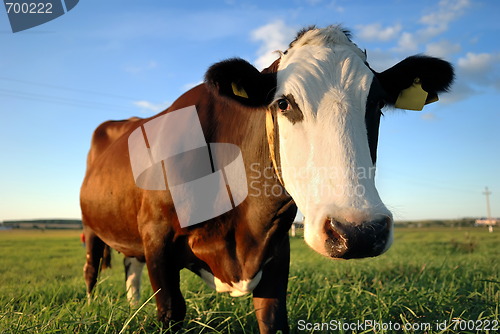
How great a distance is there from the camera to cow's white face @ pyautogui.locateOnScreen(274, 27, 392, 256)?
7.73 feet

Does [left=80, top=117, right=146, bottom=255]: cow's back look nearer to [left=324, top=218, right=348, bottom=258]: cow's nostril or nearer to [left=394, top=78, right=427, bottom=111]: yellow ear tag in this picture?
[left=324, top=218, right=348, bottom=258]: cow's nostril

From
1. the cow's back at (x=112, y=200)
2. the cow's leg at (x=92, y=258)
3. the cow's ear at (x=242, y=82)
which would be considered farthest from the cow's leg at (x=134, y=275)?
the cow's ear at (x=242, y=82)

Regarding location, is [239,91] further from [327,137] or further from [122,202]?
[122,202]

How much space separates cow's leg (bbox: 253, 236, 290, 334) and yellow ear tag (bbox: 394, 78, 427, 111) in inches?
63.6

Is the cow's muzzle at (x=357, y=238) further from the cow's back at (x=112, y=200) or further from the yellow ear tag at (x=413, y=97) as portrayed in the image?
the cow's back at (x=112, y=200)

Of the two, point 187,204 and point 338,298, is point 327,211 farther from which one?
point 338,298

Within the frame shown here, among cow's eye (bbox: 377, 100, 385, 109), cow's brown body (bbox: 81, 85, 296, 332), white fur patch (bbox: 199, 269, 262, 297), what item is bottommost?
white fur patch (bbox: 199, 269, 262, 297)

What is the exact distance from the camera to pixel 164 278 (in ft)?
12.5

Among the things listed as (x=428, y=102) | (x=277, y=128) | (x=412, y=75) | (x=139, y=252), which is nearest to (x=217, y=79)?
(x=277, y=128)

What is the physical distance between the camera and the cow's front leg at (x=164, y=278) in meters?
3.81

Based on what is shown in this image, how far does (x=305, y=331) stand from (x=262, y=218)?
4.66ft

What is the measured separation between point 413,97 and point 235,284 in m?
2.26

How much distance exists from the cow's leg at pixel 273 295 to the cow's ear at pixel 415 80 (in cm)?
165

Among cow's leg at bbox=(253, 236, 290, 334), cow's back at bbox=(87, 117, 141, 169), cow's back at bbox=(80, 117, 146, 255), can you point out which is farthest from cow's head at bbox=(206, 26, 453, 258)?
cow's back at bbox=(87, 117, 141, 169)
